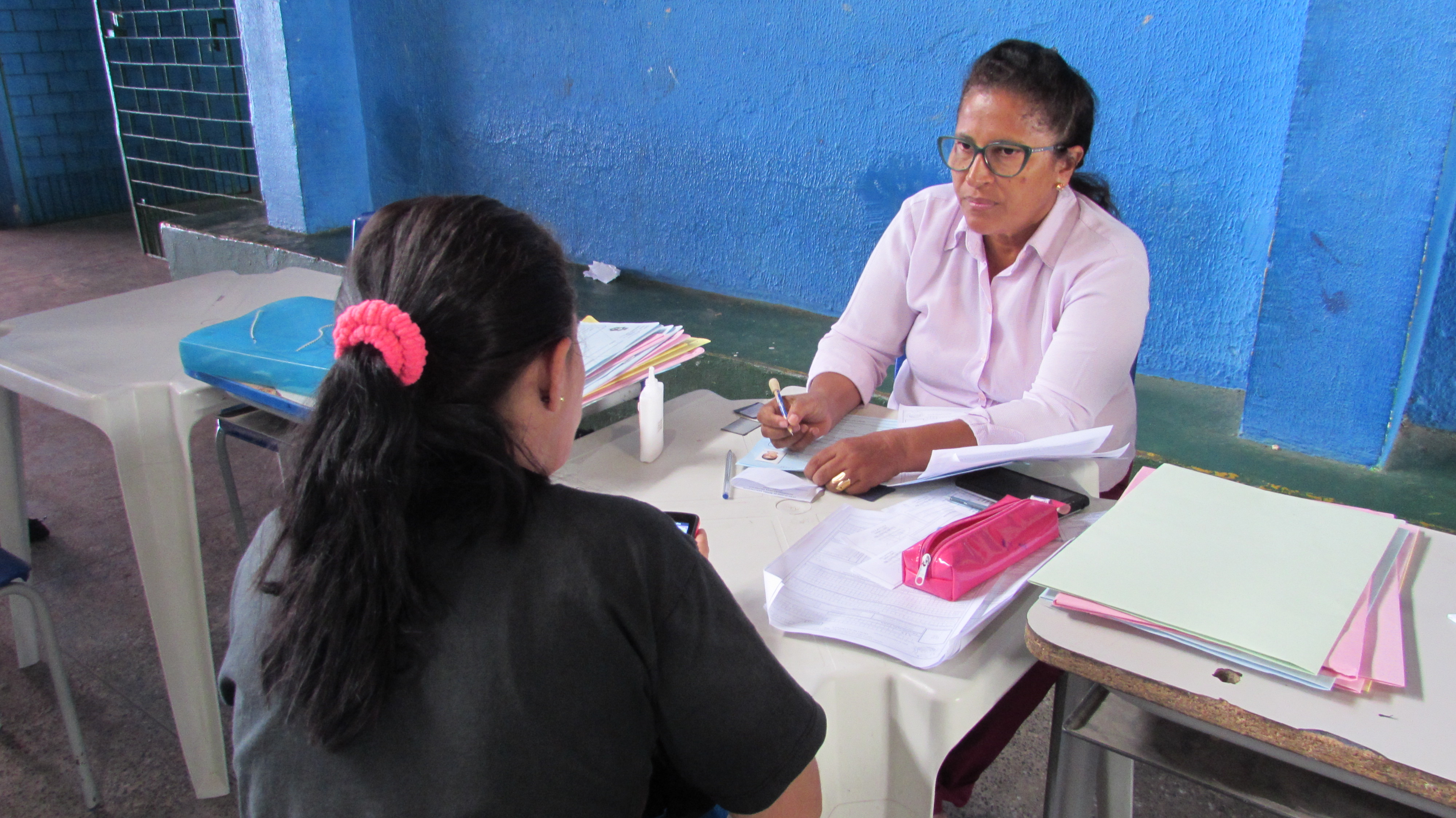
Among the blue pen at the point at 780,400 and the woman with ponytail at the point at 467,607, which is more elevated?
the woman with ponytail at the point at 467,607

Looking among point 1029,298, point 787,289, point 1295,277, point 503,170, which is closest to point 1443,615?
point 1029,298

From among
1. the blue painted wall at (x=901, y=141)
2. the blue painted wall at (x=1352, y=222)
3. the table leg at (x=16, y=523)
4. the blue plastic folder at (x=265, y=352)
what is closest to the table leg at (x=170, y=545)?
the blue plastic folder at (x=265, y=352)

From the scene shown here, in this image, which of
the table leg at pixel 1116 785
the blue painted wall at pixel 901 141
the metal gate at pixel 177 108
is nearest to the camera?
the table leg at pixel 1116 785

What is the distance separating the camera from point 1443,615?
0.96 metres

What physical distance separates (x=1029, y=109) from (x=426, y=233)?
45.4 inches

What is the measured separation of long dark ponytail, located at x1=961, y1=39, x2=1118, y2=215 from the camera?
1604 millimetres

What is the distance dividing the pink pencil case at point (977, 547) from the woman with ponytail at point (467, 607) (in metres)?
0.29

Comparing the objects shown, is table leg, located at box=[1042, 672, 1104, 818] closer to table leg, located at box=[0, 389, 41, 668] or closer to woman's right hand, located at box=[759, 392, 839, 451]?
woman's right hand, located at box=[759, 392, 839, 451]

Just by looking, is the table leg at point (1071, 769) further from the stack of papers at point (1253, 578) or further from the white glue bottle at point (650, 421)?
the white glue bottle at point (650, 421)

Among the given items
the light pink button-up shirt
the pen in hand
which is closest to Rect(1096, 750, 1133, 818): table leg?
the light pink button-up shirt

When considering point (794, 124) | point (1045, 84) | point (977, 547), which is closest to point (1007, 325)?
point (1045, 84)

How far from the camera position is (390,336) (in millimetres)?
717

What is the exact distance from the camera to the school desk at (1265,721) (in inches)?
30.9

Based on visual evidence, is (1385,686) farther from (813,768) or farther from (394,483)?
(394,483)
